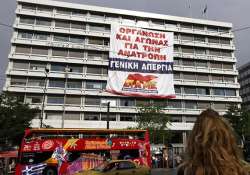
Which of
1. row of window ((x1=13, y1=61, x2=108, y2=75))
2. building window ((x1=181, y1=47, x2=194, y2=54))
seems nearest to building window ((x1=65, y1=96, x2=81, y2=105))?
row of window ((x1=13, y1=61, x2=108, y2=75))

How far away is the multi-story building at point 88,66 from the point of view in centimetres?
5731

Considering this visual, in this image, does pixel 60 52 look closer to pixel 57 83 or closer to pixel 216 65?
pixel 57 83

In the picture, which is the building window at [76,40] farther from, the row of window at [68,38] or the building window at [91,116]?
the building window at [91,116]

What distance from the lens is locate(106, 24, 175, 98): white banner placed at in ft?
135

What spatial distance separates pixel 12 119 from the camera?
125 ft

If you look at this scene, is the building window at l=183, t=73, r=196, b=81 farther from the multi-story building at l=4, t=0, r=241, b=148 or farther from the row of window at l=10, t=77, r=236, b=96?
the row of window at l=10, t=77, r=236, b=96

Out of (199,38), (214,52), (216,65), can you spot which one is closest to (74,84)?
(199,38)

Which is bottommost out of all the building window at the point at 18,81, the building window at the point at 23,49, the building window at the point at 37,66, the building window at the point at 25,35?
the building window at the point at 18,81

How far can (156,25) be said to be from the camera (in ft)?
220

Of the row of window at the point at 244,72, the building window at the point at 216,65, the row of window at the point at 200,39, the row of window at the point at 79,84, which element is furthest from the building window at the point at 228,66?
the row of window at the point at 244,72

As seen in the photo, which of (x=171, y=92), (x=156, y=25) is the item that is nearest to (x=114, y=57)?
(x=171, y=92)

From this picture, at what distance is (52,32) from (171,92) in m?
27.6

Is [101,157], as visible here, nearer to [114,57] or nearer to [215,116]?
[114,57]

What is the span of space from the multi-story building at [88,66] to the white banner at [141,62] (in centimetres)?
1477
